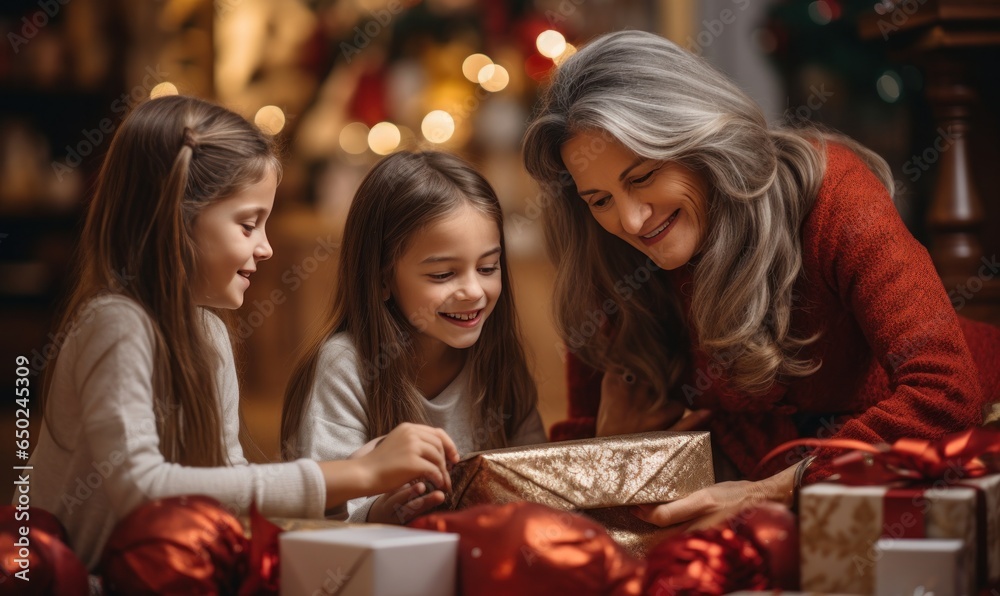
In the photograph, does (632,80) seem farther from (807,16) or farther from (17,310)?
(17,310)

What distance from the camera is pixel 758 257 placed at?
141 centimetres

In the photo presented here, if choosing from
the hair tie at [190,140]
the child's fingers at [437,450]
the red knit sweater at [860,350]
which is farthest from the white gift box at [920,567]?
the hair tie at [190,140]

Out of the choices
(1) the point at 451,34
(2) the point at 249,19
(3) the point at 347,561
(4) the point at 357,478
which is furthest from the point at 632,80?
(2) the point at 249,19

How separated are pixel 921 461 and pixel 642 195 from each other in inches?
21.6

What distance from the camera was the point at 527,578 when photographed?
36.1 inches

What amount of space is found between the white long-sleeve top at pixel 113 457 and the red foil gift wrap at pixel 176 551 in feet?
0.26

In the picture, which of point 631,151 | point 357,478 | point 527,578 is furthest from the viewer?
point 631,151

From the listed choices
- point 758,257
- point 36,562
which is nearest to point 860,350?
point 758,257

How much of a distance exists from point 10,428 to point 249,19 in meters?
1.71

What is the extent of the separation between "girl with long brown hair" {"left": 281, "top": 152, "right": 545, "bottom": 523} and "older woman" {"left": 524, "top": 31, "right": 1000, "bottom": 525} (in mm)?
165

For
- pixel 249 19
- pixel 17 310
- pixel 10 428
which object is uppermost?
pixel 249 19

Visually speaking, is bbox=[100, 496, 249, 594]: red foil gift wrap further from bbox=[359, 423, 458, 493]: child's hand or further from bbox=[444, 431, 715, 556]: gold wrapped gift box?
bbox=[444, 431, 715, 556]: gold wrapped gift box

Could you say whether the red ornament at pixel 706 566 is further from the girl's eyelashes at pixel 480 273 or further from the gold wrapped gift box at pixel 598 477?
the girl's eyelashes at pixel 480 273

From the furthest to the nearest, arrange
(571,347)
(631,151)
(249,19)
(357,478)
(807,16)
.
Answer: (249,19) → (807,16) → (571,347) → (631,151) → (357,478)
